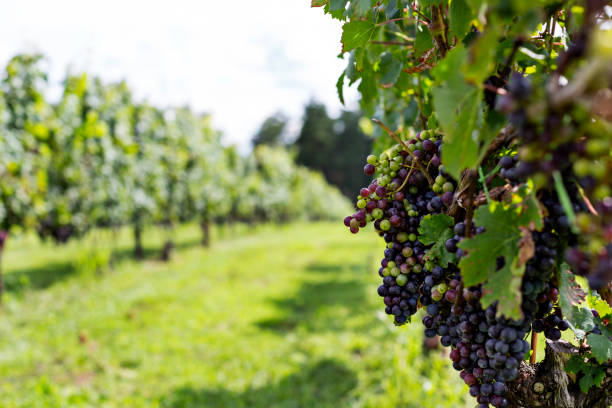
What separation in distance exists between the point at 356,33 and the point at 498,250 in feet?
2.70

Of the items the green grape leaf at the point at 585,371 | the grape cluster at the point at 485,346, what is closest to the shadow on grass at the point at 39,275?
the grape cluster at the point at 485,346

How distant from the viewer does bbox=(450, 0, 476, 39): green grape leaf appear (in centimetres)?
95

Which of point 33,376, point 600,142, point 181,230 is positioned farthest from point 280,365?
point 181,230

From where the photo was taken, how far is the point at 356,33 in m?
1.33

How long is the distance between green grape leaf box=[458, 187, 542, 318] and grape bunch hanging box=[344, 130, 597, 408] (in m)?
0.02

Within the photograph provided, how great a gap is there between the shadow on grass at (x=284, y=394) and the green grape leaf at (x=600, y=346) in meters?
4.21

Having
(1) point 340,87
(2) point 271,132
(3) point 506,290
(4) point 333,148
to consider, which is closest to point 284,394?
(1) point 340,87

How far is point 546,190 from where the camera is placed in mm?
845

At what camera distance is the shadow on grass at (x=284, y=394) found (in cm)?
495

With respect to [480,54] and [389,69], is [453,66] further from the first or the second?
[389,69]

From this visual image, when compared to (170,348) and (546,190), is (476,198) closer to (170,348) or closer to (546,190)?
(546,190)

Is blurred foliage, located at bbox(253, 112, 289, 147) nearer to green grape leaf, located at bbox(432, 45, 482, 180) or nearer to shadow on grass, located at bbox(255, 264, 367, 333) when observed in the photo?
shadow on grass, located at bbox(255, 264, 367, 333)

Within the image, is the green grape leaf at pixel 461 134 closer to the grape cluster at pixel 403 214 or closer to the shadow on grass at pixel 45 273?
the grape cluster at pixel 403 214

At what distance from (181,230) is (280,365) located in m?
18.1
